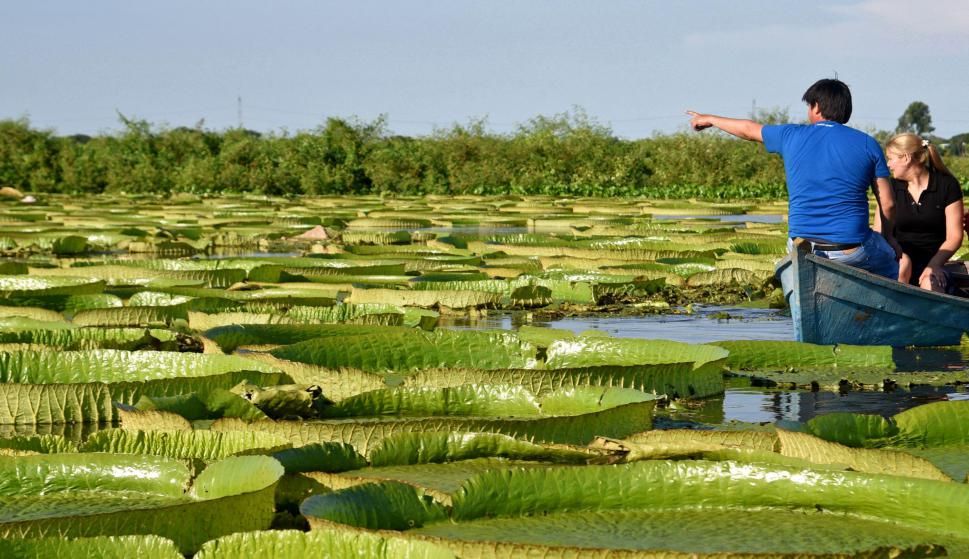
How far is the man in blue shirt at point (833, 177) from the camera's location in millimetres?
5617

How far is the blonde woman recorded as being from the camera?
609cm

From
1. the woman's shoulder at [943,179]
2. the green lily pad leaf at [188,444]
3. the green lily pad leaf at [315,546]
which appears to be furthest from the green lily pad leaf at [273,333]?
the woman's shoulder at [943,179]

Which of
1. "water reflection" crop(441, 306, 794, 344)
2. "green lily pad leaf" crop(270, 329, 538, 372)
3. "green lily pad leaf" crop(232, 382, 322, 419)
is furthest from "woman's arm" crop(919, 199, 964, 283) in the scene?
"green lily pad leaf" crop(232, 382, 322, 419)

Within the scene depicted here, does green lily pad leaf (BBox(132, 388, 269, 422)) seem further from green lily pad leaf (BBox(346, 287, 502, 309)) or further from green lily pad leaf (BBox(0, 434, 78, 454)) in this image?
green lily pad leaf (BBox(346, 287, 502, 309))

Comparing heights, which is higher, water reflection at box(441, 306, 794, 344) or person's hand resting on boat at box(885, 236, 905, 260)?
person's hand resting on boat at box(885, 236, 905, 260)

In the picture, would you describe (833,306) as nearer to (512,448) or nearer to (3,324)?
(512,448)

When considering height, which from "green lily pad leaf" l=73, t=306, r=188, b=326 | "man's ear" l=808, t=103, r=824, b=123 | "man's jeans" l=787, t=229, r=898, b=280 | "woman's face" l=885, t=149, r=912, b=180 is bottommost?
"green lily pad leaf" l=73, t=306, r=188, b=326

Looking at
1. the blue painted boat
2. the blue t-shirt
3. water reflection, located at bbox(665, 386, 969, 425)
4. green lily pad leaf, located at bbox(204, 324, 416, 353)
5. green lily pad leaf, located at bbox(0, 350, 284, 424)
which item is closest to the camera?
green lily pad leaf, located at bbox(0, 350, 284, 424)

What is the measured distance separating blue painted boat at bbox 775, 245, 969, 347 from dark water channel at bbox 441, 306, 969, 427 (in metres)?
0.10

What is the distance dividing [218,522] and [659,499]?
0.90 m

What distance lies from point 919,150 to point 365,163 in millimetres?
33182

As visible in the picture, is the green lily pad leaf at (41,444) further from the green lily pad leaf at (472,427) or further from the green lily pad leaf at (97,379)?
the green lily pad leaf at (97,379)

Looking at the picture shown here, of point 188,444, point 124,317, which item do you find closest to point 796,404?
point 188,444

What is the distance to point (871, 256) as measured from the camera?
5.71 metres
